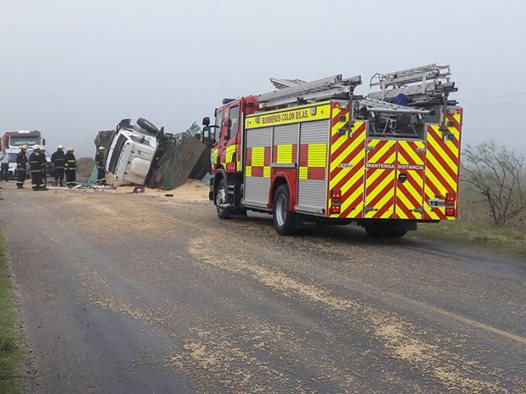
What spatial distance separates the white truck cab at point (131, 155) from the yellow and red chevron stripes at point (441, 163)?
17195mm

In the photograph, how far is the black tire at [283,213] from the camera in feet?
37.4

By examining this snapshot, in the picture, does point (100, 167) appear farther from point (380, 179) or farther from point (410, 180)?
point (410, 180)

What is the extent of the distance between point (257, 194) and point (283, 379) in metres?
8.82

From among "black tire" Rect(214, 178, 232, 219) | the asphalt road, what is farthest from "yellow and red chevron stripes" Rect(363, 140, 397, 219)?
"black tire" Rect(214, 178, 232, 219)

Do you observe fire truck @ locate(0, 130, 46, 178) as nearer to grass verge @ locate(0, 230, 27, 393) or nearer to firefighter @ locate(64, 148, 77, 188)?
firefighter @ locate(64, 148, 77, 188)

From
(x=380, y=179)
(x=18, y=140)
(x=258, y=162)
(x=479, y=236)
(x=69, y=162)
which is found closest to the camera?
(x=380, y=179)

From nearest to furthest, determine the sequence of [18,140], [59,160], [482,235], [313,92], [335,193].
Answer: [335,193], [313,92], [482,235], [59,160], [18,140]

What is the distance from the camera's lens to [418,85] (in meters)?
11.2

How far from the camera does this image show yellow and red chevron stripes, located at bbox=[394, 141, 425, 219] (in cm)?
1034

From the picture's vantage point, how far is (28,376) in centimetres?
420

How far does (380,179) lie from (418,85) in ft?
7.26

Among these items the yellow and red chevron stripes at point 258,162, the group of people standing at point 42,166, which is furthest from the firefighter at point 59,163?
the yellow and red chevron stripes at point 258,162

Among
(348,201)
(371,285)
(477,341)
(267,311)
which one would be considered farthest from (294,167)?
Answer: (477,341)

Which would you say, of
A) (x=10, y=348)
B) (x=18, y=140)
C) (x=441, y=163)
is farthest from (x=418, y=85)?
(x=18, y=140)
